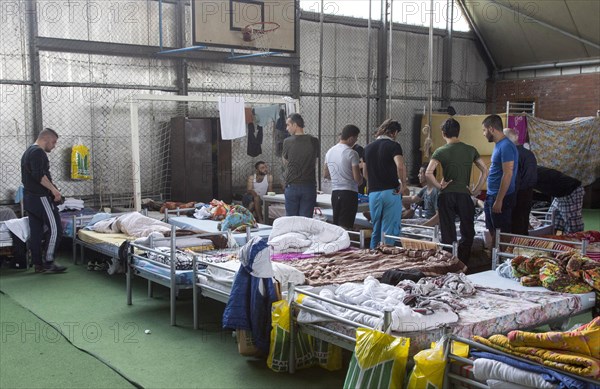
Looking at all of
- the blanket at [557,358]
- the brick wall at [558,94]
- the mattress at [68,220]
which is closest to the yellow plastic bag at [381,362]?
the blanket at [557,358]

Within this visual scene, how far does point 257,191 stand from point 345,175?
139 inches

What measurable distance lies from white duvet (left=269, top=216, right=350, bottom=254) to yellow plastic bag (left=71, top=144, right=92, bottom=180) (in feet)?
14.7

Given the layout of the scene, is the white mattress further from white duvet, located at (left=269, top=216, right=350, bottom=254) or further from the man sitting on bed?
the man sitting on bed

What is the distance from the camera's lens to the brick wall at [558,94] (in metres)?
13.7

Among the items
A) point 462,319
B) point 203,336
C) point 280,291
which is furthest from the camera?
point 203,336

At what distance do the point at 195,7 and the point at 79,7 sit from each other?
6.69 ft

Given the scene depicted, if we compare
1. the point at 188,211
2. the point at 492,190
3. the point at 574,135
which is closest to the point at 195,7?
the point at 188,211

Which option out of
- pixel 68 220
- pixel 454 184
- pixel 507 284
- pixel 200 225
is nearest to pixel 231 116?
pixel 200 225

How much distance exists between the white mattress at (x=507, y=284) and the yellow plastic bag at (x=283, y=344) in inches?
55.2

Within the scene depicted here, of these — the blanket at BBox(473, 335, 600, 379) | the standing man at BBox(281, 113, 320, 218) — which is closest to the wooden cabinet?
the standing man at BBox(281, 113, 320, 218)

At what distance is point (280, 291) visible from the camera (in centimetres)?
444

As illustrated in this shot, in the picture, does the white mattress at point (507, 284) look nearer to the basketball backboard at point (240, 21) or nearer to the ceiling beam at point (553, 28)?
the basketball backboard at point (240, 21)

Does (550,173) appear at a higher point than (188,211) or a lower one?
higher

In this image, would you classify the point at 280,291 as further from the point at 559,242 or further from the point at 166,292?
the point at 559,242
